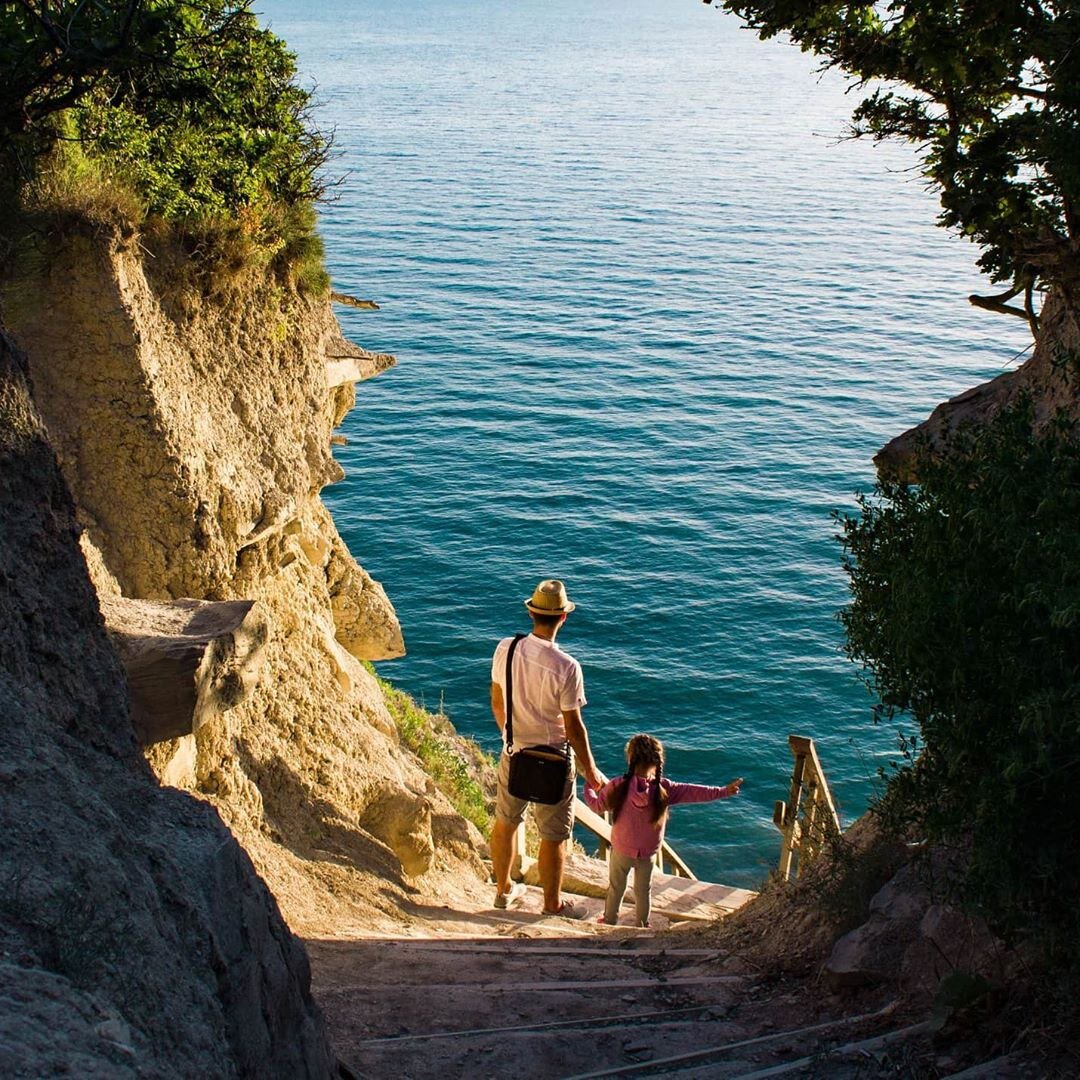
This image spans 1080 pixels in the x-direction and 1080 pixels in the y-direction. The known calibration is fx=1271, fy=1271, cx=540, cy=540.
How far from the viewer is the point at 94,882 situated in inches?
162

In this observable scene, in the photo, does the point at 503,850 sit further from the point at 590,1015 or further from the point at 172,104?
the point at 172,104

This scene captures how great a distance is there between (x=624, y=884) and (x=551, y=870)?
0.65 metres

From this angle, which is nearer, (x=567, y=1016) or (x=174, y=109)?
(x=567, y=1016)

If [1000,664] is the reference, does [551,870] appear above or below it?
below

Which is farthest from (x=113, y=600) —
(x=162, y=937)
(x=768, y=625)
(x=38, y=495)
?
(x=768, y=625)

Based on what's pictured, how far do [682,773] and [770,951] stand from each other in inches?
644

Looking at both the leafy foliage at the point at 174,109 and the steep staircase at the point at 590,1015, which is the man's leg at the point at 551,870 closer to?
the steep staircase at the point at 590,1015

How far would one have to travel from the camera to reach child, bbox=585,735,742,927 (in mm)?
10078

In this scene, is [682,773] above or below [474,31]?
below

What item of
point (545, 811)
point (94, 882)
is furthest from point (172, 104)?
Answer: point (94, 882)

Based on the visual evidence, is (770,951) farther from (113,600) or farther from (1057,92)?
(1057,92)

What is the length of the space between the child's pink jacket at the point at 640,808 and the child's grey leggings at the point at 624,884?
16 cm

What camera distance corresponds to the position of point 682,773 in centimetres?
2498

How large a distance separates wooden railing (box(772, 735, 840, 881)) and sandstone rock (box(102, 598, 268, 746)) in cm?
436
